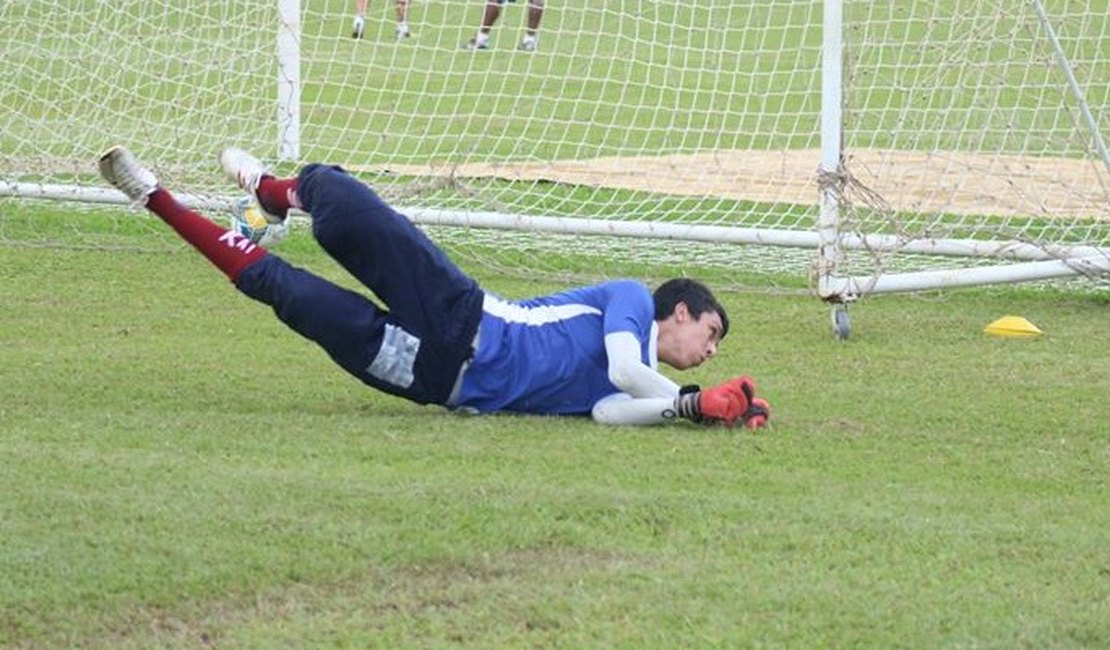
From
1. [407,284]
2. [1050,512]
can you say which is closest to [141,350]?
[407,284]

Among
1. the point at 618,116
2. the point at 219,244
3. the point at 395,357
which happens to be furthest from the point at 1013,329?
the point at 618,116

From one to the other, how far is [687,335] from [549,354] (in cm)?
42

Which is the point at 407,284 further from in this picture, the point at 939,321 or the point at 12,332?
Answer: the point at 939,321

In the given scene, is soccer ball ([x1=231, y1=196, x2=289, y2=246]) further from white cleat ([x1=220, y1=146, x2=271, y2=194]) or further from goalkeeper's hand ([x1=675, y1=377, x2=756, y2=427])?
goalkeeper's hand ([x1=675, y1=377, x2=756, y2=427])

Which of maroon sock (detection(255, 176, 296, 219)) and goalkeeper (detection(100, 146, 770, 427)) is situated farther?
maroon sock (detection(255, 176, 296, 219))

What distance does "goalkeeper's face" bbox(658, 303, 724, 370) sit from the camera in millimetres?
6707

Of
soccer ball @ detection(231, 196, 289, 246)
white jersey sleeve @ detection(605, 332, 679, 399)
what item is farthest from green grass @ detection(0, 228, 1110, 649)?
soccer ball @ detection(231, 196, 289, 246)

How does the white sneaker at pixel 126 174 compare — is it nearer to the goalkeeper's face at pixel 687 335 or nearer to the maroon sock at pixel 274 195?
the maroon sock at pixel 274 195

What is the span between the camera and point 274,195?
7.26 metres

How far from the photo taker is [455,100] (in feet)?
40.1

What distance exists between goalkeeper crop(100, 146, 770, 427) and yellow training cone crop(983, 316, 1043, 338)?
232cm

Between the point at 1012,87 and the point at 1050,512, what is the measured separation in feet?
13.7

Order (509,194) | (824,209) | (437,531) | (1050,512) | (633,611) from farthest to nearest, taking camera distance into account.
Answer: (509,194) → (824,209) → (1050,512) → (437,531) → (633,611)

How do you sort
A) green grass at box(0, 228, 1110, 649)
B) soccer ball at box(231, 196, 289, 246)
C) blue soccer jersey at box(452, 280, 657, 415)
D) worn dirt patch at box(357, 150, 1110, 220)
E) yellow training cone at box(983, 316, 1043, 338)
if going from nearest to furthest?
green grass at box(0, 228, 1110, 649), blue soccer jersey at box(452, 280, 657, 415), yellow training cone at box(983, 316, 1043, 338), soccer ball at box(231, 196, 289, 246), worn dirt patch at box(357, 150, 1110, 220)
